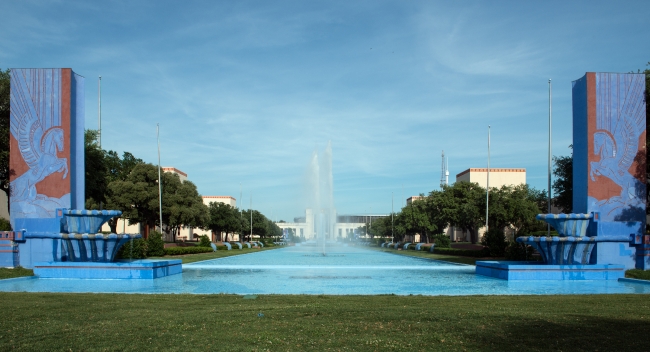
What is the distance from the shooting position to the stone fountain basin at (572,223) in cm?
1977

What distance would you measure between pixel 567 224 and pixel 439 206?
126 ft

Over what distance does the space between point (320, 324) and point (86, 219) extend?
45.9 feet

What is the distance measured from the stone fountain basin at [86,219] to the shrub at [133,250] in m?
4.98

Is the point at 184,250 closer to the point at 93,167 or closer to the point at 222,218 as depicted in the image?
the point at 93,167

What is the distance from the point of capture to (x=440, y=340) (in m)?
7.43

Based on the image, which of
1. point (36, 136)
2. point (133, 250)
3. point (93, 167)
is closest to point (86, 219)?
point (36, 136)

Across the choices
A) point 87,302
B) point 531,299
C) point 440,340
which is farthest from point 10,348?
point 531,299

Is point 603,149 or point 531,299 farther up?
point 603,149

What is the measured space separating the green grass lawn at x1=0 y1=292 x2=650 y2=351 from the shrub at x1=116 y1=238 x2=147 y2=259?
1306cm

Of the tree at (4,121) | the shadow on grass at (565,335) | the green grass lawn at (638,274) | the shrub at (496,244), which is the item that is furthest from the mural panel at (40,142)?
the shrub at (496,244)

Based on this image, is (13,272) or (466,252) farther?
(466,252)

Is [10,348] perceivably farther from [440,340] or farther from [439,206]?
[439,206]

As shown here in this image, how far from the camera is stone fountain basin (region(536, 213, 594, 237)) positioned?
19766mm

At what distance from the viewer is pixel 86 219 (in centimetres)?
1973
